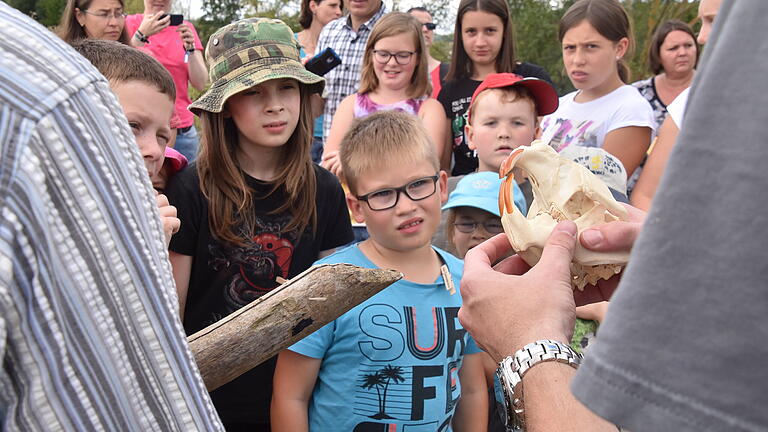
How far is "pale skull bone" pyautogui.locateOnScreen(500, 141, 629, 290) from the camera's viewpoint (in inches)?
72.7

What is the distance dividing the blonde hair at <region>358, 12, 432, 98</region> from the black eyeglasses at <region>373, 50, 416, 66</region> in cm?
7

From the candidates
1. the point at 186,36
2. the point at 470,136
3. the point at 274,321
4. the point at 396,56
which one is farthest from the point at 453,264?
the point at 186,36

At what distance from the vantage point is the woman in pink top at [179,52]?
498cm

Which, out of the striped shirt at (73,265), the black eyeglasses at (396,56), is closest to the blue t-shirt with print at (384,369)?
the striped shirt at (73,265)

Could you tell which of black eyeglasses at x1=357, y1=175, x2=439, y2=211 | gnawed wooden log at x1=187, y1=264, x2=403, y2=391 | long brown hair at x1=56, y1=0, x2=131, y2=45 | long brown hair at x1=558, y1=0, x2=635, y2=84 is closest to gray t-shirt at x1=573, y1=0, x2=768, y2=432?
gnawed wooden log at x1=187, y1=264, x2=403, y2=391

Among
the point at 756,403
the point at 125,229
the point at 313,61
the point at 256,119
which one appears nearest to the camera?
the point at 756,403

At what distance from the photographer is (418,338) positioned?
2.50 metres

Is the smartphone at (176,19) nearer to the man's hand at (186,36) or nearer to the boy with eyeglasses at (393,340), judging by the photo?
the man's hand at (186,36)

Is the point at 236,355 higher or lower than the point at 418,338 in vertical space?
higher

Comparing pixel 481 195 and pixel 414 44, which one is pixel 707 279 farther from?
pixel 414 44

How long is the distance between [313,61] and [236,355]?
267cm

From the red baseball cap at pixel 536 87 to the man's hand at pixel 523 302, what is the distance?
220 cm

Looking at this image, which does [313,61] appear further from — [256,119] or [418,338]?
[418,338]

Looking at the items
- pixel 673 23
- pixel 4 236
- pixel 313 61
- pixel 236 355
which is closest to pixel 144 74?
pixel 236 355
